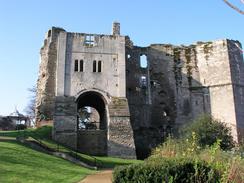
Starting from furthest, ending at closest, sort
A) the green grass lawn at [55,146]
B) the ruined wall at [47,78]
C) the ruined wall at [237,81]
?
the ruined wall at [237,81], the ruined wall at [47,78], the green grass lawn at [55,146]

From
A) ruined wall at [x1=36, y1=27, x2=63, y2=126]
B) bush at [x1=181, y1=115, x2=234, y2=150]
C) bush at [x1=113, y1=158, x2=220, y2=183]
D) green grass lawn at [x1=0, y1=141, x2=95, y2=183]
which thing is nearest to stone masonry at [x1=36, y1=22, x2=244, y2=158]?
ruined wall at [x1=36, y1=27, x2=63, y2=126]

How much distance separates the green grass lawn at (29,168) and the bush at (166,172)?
4.56 meters

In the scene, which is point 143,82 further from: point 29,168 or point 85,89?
point 29,168

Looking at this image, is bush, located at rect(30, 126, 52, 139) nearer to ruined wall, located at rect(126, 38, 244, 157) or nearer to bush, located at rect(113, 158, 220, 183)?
ruined wall, located at rect(126, 38, 244, 157)

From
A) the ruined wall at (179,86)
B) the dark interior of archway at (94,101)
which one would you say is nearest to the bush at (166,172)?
the dark interior of archway at (94,101)

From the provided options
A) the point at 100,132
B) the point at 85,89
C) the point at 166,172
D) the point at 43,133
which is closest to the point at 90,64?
the point at 85,89

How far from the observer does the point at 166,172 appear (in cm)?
891

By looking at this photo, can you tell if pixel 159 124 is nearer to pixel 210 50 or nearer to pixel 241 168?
pixel 210 50

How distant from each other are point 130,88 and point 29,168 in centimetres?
2027

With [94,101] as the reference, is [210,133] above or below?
below

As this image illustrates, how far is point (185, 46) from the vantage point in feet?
119

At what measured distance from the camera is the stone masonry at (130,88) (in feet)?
88.5

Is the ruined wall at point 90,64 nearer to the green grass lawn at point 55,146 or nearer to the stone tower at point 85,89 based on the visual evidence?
the stone tower at point 85,89

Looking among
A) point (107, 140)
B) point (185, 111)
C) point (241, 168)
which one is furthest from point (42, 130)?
point (241, 168)
